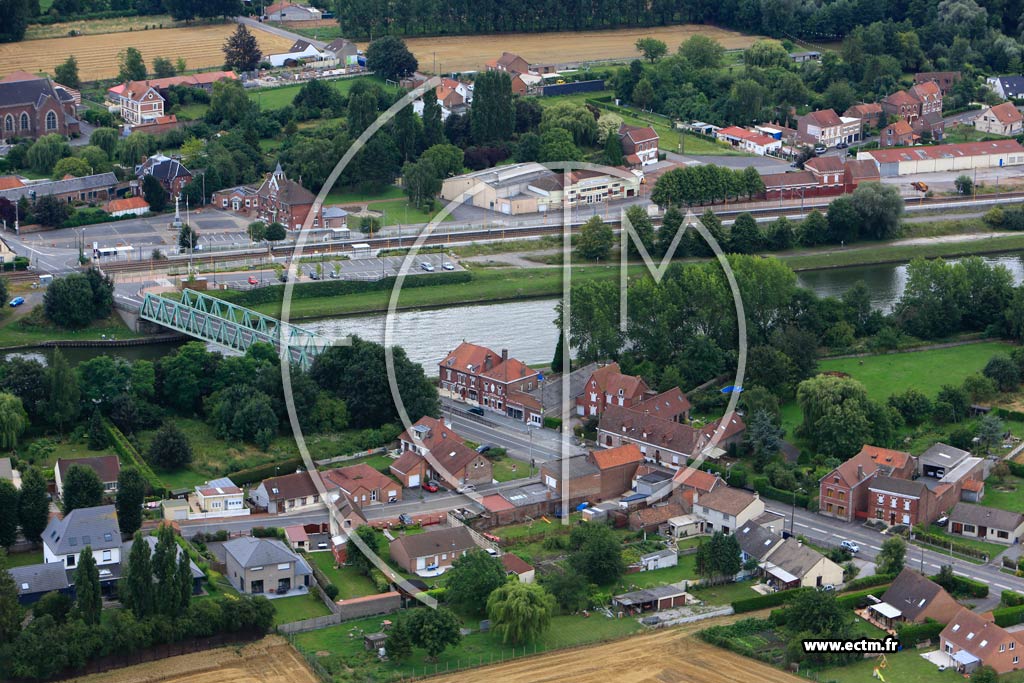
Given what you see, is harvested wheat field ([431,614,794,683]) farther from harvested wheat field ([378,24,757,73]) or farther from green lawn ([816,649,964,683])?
harvested wheat field ([378,24,757,73])

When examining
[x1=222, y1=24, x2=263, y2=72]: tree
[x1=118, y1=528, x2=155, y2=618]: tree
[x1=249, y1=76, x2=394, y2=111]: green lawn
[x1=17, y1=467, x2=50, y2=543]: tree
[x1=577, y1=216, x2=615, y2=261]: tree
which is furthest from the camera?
[x1=222, y1=24, x2=263, y2=72]: tree

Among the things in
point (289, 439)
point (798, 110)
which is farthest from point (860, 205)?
point (289, 439)

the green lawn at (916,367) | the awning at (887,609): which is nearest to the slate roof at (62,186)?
the green lawn at (916,367)

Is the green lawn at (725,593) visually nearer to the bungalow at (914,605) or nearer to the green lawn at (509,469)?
the bungalow at (914,605)

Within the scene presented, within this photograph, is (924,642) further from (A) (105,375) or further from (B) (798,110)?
(B) (798,110)

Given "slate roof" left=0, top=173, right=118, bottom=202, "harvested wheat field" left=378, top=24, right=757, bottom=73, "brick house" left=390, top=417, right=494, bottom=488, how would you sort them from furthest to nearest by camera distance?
"harvested wheat field" left=378, top=24, right=757, bottom=73 → "slate roof" left=0, top=173, right=118, bottom=202 → "brick house" left=390, top=417, right=494, bottom=488

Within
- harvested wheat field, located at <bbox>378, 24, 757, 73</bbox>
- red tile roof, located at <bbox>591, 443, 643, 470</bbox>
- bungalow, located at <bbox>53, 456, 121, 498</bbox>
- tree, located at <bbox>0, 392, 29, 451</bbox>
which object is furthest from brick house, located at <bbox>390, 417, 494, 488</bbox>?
harvested wheat field, located at <bbox>378, 24, 757, 73</bbox>
